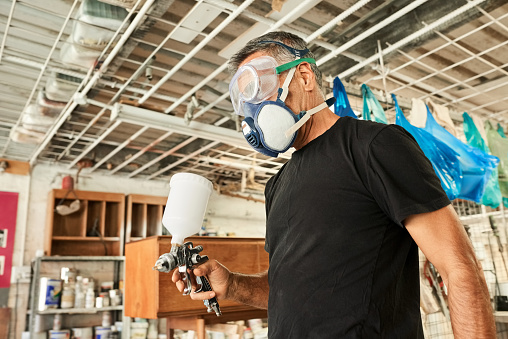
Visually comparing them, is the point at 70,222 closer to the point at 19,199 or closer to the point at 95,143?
the point at 19,199

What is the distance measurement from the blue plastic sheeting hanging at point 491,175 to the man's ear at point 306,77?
106 inches

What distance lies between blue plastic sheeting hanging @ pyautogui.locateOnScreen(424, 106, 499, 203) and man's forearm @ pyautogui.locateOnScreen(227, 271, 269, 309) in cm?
223

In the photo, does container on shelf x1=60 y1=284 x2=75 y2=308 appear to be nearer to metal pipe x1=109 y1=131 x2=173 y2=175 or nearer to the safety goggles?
metal pipe x1=109 y1=131 x2=173 y2=175

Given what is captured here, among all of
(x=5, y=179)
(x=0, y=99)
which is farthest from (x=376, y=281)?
(x=5, y=179)

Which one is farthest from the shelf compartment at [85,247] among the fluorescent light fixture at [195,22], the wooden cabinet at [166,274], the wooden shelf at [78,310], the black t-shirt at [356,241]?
the black t-shirt at [356,241]

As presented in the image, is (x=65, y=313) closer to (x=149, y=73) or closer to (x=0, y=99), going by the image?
(x=0, y=99)

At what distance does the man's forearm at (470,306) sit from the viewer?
0.81m

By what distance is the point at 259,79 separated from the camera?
1252 millimetres

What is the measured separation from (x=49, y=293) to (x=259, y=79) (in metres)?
5.29

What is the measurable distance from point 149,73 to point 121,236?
11.5ft

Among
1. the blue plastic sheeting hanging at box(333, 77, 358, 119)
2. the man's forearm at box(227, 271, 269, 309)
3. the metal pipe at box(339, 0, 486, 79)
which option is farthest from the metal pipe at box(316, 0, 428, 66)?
the man's forearm at box(227, 271, 269, 309)

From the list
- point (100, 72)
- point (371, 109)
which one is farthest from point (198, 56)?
point (371, 109)

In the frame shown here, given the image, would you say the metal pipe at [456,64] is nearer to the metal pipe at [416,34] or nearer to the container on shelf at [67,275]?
the metal pipe at [416,34]

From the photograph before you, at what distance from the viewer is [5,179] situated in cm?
631
